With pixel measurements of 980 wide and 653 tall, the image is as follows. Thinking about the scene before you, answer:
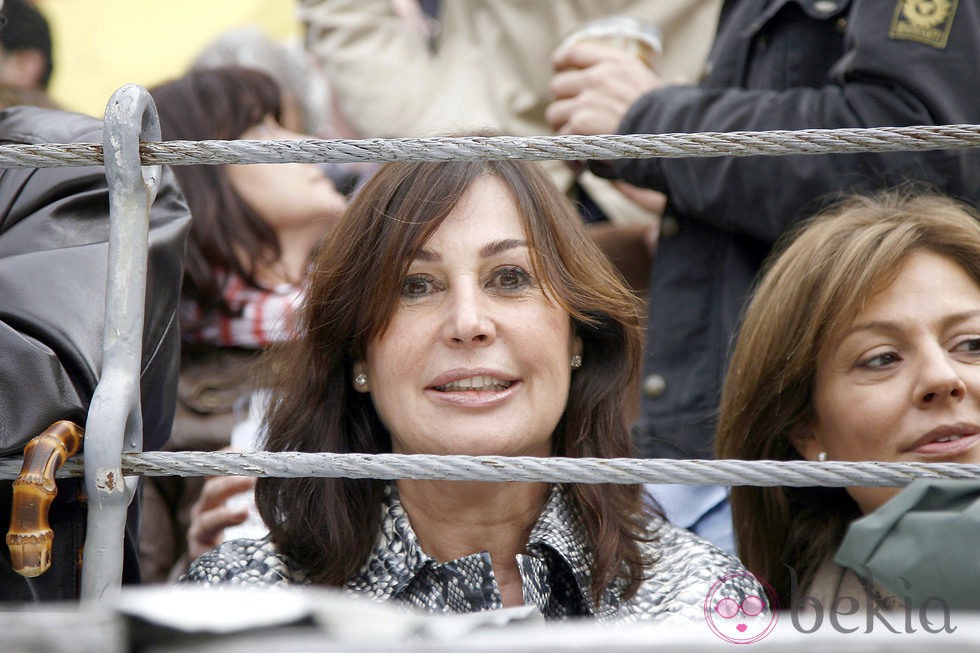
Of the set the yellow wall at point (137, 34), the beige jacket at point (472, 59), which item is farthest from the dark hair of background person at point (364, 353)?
the yellow wall at point (137, 34)

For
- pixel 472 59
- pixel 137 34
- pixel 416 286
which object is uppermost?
pixel 137 34

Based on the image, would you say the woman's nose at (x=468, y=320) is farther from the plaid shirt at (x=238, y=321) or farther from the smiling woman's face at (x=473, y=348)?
the plaid shirt at (x=238, y=321)

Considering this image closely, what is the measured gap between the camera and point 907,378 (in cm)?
199

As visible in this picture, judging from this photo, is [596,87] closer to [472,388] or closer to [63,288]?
[472,388]

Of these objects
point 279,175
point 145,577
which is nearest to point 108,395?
point 145,577

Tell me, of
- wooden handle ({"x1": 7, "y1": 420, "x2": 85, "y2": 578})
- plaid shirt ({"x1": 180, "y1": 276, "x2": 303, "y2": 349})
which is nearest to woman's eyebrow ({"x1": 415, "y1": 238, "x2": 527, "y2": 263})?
wooden handle ({"x1": 7, "y1": 420, "x2": 85, "y2": 578})

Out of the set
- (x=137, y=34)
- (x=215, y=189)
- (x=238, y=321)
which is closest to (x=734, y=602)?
(x=238, y=321)

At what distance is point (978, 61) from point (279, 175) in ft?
A: 5.64

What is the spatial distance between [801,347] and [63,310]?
1171 millimetres

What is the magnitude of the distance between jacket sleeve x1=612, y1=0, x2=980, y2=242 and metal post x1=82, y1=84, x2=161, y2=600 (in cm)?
122

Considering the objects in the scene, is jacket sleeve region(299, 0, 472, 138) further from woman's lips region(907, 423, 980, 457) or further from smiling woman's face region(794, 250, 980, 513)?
woman's lips region(907, 423, 980, 457)

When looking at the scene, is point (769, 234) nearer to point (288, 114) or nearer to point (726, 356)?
point (726, 356)

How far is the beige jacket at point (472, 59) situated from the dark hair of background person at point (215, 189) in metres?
0.43

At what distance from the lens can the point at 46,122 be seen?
202 cm
